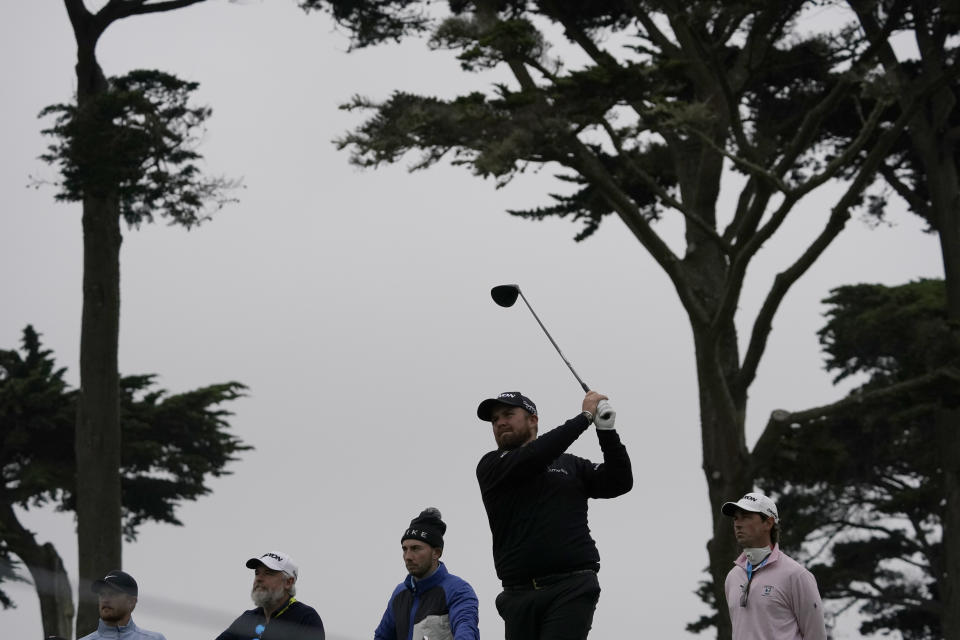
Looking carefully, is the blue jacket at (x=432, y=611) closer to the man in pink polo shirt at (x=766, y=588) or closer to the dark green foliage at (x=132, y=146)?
the man in pink polo shirt at (x=766, y=588)

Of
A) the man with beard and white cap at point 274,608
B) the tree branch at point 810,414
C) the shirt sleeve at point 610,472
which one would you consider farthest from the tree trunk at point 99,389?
the shirt sleeve at point 610,472

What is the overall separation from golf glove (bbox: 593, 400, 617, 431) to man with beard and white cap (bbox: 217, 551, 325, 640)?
5.81 feet

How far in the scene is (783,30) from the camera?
1883cm

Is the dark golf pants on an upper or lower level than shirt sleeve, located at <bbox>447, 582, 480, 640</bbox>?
lower

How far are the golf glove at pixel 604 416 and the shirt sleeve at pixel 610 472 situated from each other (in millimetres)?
38

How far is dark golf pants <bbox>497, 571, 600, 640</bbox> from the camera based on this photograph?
601 cm

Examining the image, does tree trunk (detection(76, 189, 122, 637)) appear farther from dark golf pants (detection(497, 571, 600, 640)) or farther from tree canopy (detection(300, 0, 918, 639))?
dark golf pants (detection(497, 571, 600, 640))

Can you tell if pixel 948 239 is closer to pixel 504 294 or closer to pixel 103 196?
pixel 103 196

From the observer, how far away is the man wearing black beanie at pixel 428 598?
6.79 meters

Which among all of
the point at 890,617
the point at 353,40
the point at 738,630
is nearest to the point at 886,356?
the point at 890,617

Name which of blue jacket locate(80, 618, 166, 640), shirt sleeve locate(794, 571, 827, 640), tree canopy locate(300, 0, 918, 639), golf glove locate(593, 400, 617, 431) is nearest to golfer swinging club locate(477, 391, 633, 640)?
golf glove locate(593, 400, 617, 431)

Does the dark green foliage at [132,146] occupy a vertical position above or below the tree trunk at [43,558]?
above

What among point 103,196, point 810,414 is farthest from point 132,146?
point 810,414

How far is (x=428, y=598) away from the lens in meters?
6.91
